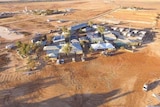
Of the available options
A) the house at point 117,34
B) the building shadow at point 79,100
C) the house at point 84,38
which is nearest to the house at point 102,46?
the house at point 84,38

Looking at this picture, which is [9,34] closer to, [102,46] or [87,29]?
[87,29]

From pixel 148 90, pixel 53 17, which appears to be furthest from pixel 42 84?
pixel 53 17

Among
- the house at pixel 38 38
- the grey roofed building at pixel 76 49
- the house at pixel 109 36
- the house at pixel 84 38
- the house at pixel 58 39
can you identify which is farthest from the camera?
the house at pixel 109 36

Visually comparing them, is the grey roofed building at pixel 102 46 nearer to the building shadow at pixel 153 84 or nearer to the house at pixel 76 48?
the house at pixel 76 48

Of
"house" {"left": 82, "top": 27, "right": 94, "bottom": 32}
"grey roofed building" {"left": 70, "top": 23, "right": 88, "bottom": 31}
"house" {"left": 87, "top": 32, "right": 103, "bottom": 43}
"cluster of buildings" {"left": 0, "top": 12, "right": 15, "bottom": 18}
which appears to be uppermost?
"cluster of buildings" {"left": 0, "top": 12, "right": 15, "bottom": 18}

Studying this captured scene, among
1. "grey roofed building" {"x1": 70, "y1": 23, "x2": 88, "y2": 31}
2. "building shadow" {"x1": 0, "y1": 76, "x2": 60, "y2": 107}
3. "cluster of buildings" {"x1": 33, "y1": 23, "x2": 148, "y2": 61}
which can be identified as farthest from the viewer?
"grey roofed building" {"x1": 70, "y1": 23, "x2": 88, "y2": 31}

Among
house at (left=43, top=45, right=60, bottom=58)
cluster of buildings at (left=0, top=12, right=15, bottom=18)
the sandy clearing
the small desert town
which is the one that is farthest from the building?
cluster of buildings at (left=0, top=12, right=15, bottom=18)

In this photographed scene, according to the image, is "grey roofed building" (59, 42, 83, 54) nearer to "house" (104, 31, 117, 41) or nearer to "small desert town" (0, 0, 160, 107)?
"small desert town" (0, 0, 160, 107)
